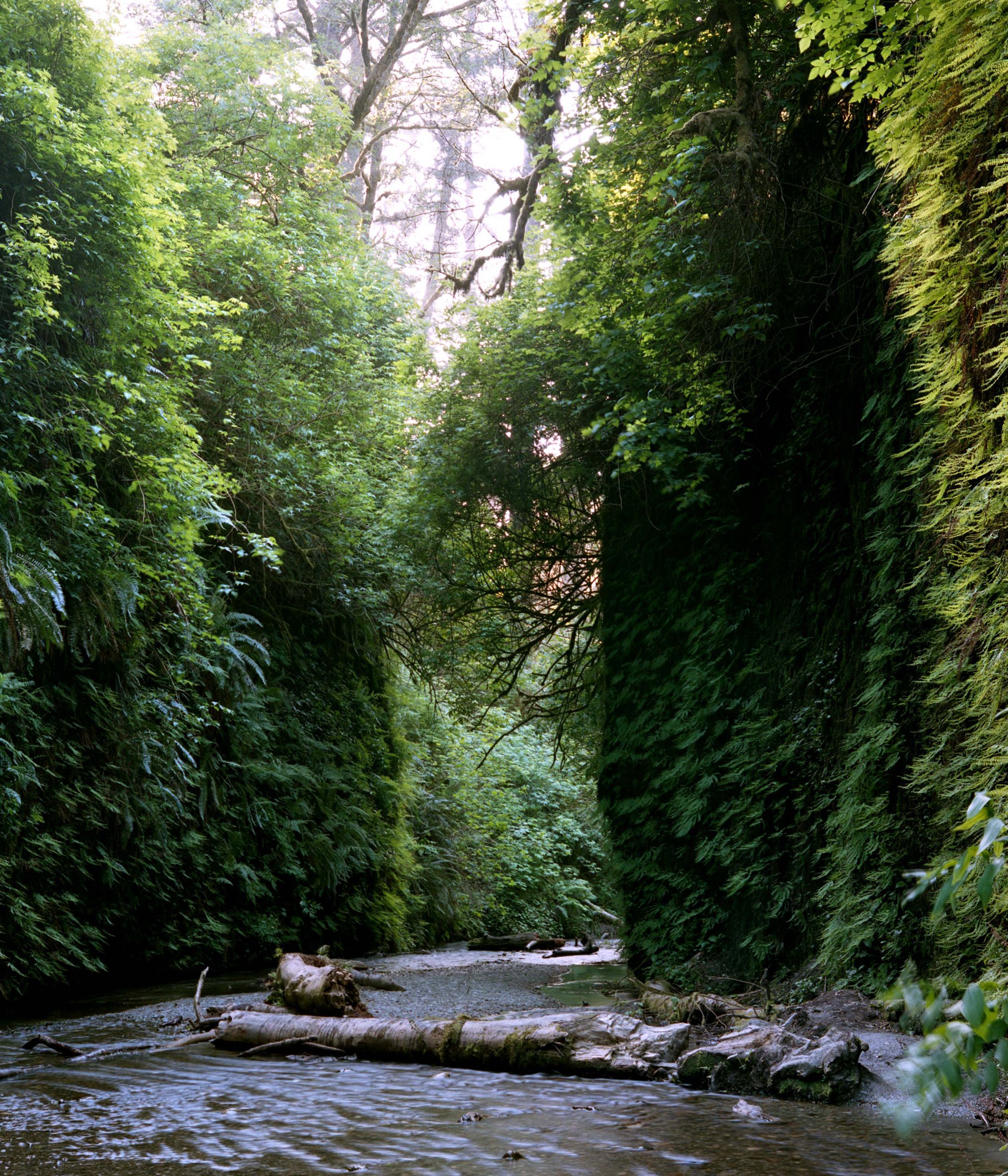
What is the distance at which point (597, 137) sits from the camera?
26.1 feet

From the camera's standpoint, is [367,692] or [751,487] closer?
[751,487]

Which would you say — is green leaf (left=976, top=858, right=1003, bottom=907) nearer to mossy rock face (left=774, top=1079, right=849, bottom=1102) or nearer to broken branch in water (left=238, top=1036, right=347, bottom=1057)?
mossy rock face (left=774, top=1079, right=849, bottom=1102)

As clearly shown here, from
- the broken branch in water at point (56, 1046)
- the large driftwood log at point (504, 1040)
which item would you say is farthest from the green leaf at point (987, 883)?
the broken branch in water at point (56, 1046)

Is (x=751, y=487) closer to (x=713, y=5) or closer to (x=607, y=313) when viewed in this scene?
(x=607, y=313)

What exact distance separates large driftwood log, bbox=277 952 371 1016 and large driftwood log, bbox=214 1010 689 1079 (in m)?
0.43

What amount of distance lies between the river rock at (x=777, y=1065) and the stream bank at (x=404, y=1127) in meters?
0.11

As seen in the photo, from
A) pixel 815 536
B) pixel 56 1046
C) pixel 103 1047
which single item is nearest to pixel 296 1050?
pixel 103 1047

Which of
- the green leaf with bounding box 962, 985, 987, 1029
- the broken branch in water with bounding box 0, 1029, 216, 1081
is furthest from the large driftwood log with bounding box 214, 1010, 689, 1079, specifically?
the green leaf with bounding box 962, 985, 987, 1029

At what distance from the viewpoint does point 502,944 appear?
1539cm

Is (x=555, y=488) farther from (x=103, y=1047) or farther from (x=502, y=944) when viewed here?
(x=502, y=944)

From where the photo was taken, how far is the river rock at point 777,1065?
4324 mm

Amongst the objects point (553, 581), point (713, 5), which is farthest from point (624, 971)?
point (713, 5)

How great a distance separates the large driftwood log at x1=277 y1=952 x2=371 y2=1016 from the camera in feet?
21.6

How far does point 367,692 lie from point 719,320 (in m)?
9.05
